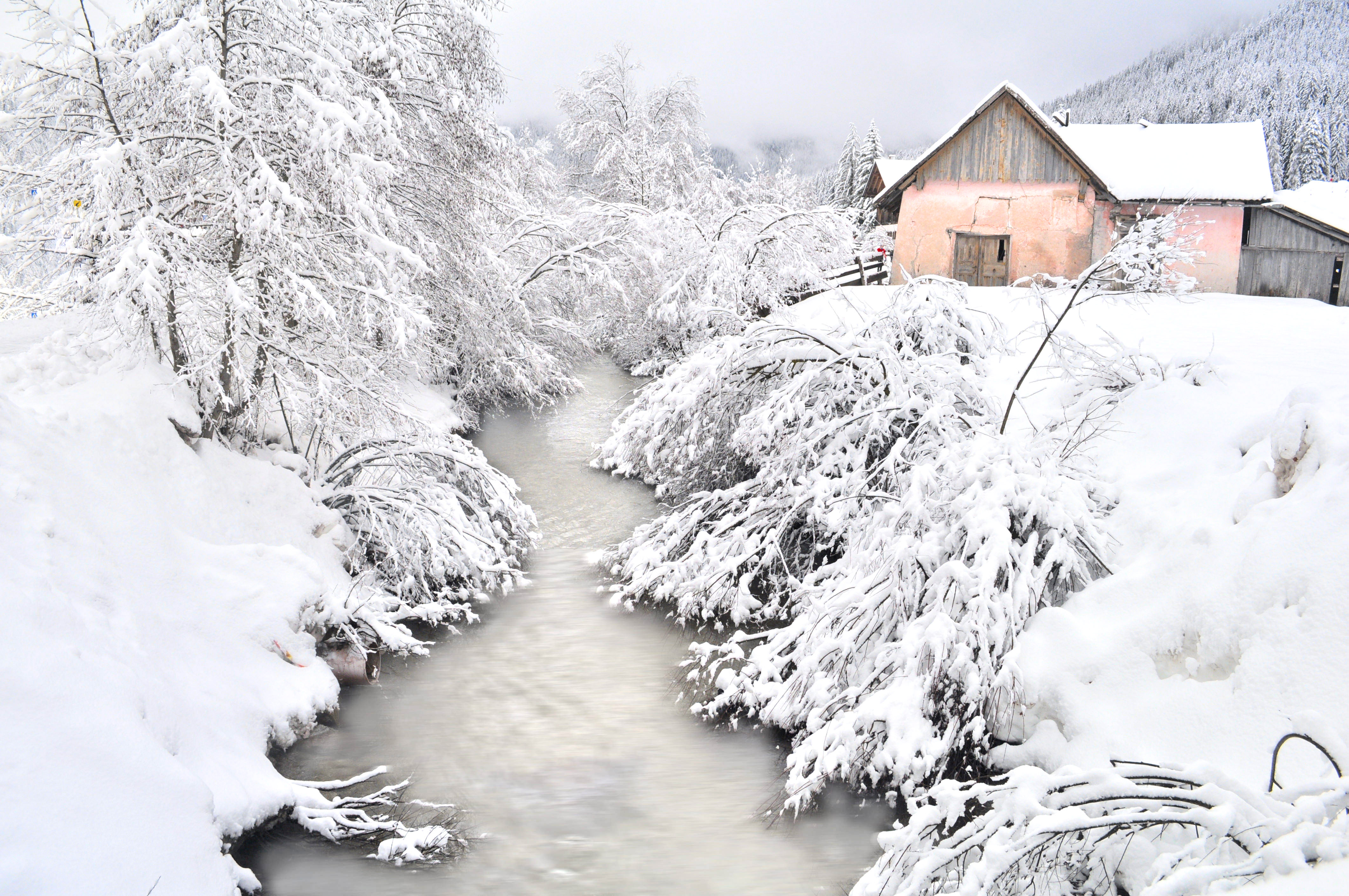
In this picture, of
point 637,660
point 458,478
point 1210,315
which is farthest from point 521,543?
point 1210,315

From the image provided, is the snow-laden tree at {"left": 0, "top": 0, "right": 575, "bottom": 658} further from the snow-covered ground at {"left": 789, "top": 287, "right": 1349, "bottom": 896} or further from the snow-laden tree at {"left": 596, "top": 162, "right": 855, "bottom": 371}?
the snow-covered ground at {"left": 789, "top": 287, "right": 1349, "bottom": 896}

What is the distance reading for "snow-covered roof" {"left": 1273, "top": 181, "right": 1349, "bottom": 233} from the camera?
Result: 20.9 m

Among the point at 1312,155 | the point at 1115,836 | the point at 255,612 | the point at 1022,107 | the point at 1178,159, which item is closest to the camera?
the point at 1115,836

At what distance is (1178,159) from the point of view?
2177cm

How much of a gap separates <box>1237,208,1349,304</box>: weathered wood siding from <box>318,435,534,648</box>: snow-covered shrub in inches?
814

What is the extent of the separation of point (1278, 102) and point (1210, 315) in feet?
241

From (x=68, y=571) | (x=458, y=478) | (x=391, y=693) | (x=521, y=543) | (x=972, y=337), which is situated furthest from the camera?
(x=521, y=543)

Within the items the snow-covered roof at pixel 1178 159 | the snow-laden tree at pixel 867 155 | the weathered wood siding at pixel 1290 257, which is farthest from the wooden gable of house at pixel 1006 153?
the snow-laden tree at pixel 867 155

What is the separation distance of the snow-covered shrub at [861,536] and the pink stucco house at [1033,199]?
40.1 ft

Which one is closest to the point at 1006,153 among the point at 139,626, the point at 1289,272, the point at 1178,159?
the point at 1178,159

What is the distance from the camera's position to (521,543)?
11625mm

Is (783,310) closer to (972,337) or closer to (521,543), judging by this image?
(972,337)

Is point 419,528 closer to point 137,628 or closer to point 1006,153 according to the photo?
point 137,628

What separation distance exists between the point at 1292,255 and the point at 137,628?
25.7 meters
